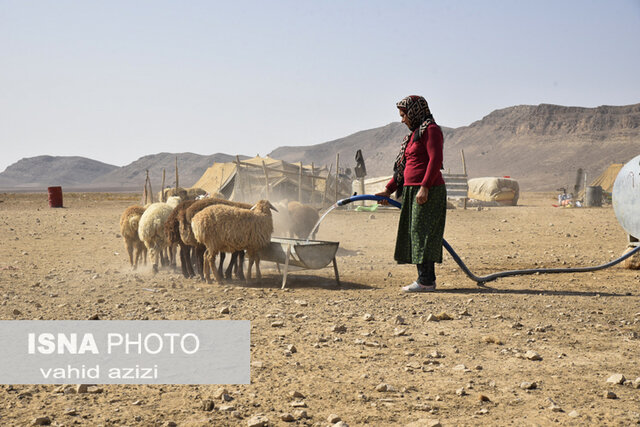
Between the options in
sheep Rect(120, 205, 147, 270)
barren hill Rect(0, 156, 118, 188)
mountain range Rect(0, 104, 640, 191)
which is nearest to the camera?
sheep Rect(120, 205, 147, 270)

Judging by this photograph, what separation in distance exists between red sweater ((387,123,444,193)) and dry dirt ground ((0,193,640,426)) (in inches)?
48.2

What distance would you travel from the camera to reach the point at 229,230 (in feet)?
23.8

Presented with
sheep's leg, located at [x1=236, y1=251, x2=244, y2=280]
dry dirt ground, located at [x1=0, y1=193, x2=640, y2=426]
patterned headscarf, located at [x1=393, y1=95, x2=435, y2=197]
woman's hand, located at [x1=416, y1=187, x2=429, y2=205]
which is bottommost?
dry dirt ground, located at [x1=0, y1=193, x2=640, y2=426]

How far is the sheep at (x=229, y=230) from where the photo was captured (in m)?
7.23

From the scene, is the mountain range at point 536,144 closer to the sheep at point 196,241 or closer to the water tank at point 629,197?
the water tank at point 629,197

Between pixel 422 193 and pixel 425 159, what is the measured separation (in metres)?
0.42

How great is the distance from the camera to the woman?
620 cm

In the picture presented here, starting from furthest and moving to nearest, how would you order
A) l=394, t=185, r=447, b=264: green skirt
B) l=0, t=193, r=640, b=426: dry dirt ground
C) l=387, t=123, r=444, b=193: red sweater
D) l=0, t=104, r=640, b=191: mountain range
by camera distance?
l=0, t=104, r=640, b=191: mountain range → l=394, t=185, r=447, b=264: green skirt → l=387, t=123, r=444, b=193: red sweater → l=0, t=193, r=640, b=426: dry dirt ground

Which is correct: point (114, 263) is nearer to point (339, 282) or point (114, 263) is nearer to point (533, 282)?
point (339, 282)

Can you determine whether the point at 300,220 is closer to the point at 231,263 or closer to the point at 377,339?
the point at 231,263

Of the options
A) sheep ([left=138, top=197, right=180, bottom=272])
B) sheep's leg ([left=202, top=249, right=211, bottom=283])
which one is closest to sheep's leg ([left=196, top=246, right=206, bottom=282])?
sheep's leg ([left=202, top=249, right=211, bottom=283])

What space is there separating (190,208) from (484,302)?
387cm

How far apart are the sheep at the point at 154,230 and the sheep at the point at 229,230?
120 centimetres

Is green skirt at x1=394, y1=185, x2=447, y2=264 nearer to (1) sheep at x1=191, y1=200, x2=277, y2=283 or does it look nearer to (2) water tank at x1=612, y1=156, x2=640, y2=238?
(1) sheep at x1=191, y1=200, x2=277, y2=283
